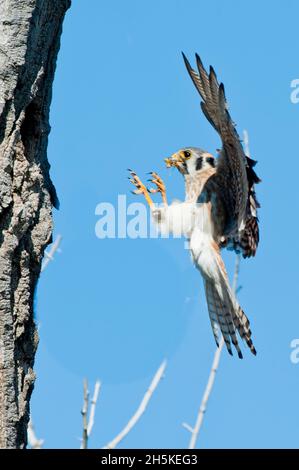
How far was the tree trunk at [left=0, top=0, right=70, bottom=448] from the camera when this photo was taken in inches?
131

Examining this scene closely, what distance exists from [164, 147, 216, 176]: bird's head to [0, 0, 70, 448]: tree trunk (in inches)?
77.0

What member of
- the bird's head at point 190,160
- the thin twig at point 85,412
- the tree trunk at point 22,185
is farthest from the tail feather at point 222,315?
the tree trunk at point 22,185

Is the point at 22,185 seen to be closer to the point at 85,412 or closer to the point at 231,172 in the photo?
the point at 85,412

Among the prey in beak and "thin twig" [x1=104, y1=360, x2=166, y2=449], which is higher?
the prey in beak

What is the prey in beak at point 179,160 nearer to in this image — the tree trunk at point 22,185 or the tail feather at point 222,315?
the tail feather at point 222,315

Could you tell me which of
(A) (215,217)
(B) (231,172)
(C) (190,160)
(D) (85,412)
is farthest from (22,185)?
(C) (190,160)

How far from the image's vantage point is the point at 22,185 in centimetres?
361

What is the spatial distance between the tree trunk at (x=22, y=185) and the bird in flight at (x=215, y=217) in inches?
56.9

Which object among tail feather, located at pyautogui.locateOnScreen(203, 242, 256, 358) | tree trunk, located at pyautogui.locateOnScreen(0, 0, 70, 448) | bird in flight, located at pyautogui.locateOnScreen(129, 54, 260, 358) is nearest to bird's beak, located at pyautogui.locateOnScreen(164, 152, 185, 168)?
bird in flight, located at pyautogui.locateOnScreen(129, 54, 260, 358)

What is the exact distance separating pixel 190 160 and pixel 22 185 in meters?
2.28

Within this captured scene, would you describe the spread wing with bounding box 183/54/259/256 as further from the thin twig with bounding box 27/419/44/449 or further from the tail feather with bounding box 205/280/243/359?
the thin twig with bounding box 27/419/44/449

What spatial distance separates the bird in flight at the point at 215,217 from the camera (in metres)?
5.13

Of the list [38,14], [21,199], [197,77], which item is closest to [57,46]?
[38,14]
